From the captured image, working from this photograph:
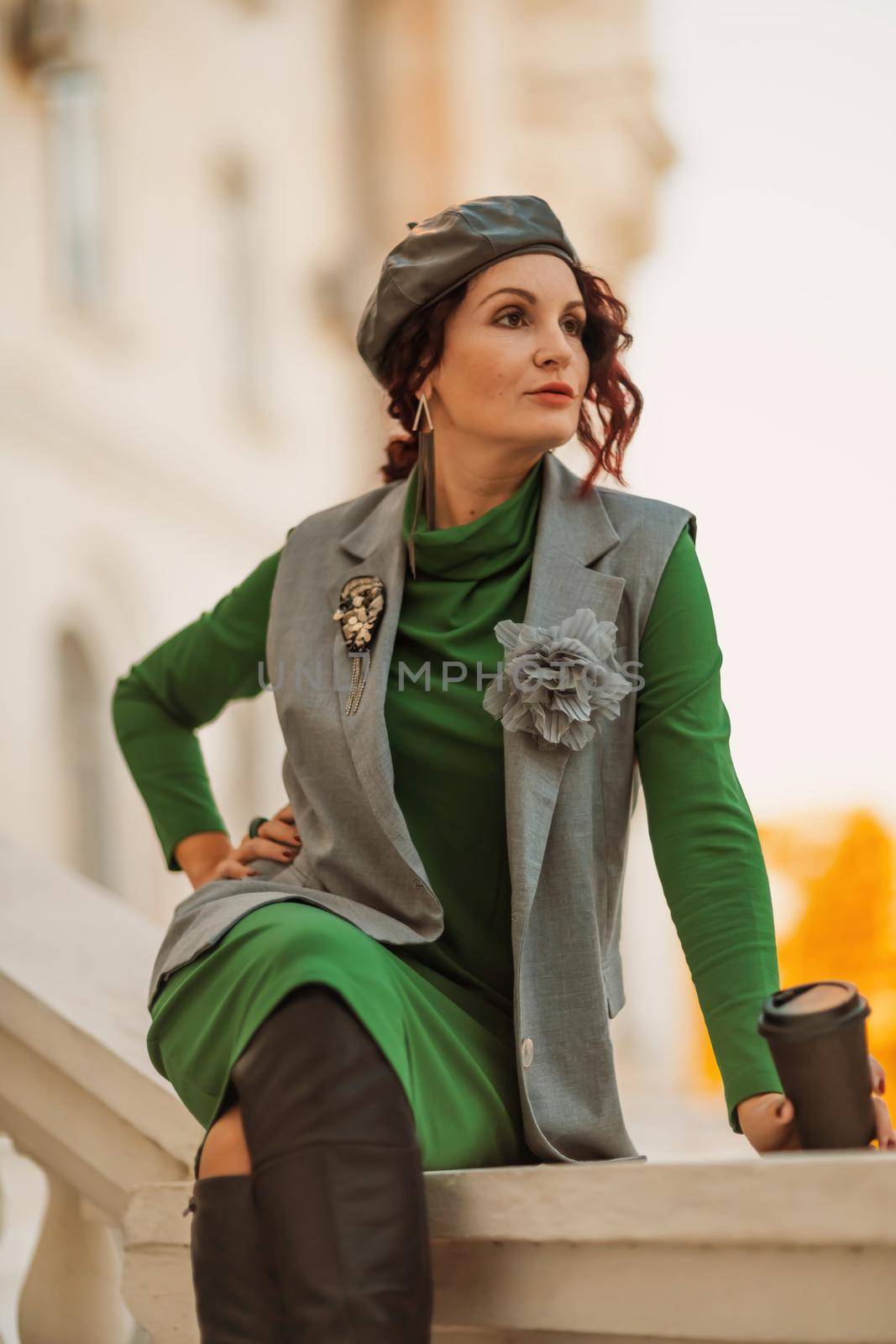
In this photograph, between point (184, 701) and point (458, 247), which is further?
point (184, 701)

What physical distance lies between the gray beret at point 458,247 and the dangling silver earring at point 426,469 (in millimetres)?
127

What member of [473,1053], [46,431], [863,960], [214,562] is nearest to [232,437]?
[214,562]

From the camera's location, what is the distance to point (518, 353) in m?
2.18

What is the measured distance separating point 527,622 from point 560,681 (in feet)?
0.49

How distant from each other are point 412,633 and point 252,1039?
0.65 m

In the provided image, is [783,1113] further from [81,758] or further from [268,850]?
[81,758]

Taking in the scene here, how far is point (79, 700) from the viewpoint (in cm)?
1184

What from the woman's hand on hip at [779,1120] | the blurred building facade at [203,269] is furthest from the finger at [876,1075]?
the blurred building facade at [203,269]

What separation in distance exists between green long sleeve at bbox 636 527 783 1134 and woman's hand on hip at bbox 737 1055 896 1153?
1 centimetres

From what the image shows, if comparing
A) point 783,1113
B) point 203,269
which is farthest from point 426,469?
point 203,269

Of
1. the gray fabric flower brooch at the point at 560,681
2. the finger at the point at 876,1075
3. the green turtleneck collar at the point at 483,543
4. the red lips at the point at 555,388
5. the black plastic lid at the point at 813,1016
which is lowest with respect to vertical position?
the finger at the point at 876,1075

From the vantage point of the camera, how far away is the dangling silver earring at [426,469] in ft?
7.59

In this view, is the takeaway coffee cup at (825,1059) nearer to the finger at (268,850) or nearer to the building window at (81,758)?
the finger at (268,850)

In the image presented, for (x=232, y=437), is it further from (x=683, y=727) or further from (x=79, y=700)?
(x=683, y=727)
